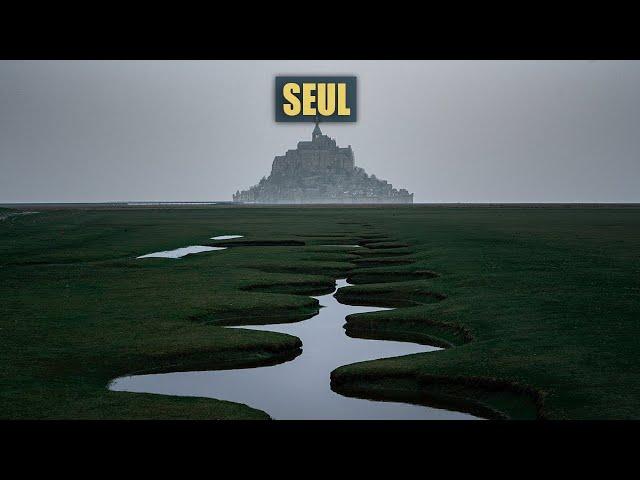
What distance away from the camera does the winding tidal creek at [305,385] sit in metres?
14.8

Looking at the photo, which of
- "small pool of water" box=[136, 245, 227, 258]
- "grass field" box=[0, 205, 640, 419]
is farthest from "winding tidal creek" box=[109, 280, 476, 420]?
"small pool of water" box=[136, 245, 227, 258]

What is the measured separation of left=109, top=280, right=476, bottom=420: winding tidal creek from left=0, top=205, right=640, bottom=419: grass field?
1.77 feet

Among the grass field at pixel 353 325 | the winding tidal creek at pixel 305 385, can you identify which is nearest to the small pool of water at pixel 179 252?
the grass field at pixel 353 325

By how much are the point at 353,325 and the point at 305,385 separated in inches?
261

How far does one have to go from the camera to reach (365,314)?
79.2 feet

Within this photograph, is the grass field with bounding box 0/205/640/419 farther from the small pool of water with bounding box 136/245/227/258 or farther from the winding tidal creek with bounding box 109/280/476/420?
the small pool of water with bounding box 136/245/227/258

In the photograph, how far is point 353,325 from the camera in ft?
76.8

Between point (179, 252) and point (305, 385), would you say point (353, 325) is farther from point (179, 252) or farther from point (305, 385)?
point (179, 252)

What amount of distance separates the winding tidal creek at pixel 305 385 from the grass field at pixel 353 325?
0.54 meters

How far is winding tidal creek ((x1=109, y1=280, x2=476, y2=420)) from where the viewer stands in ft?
48.5

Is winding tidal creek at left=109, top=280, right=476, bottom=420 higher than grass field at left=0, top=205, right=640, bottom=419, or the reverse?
grass field at left=0, top=205, right=640, bottom=419

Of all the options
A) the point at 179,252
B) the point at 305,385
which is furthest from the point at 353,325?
the point at 179,252
